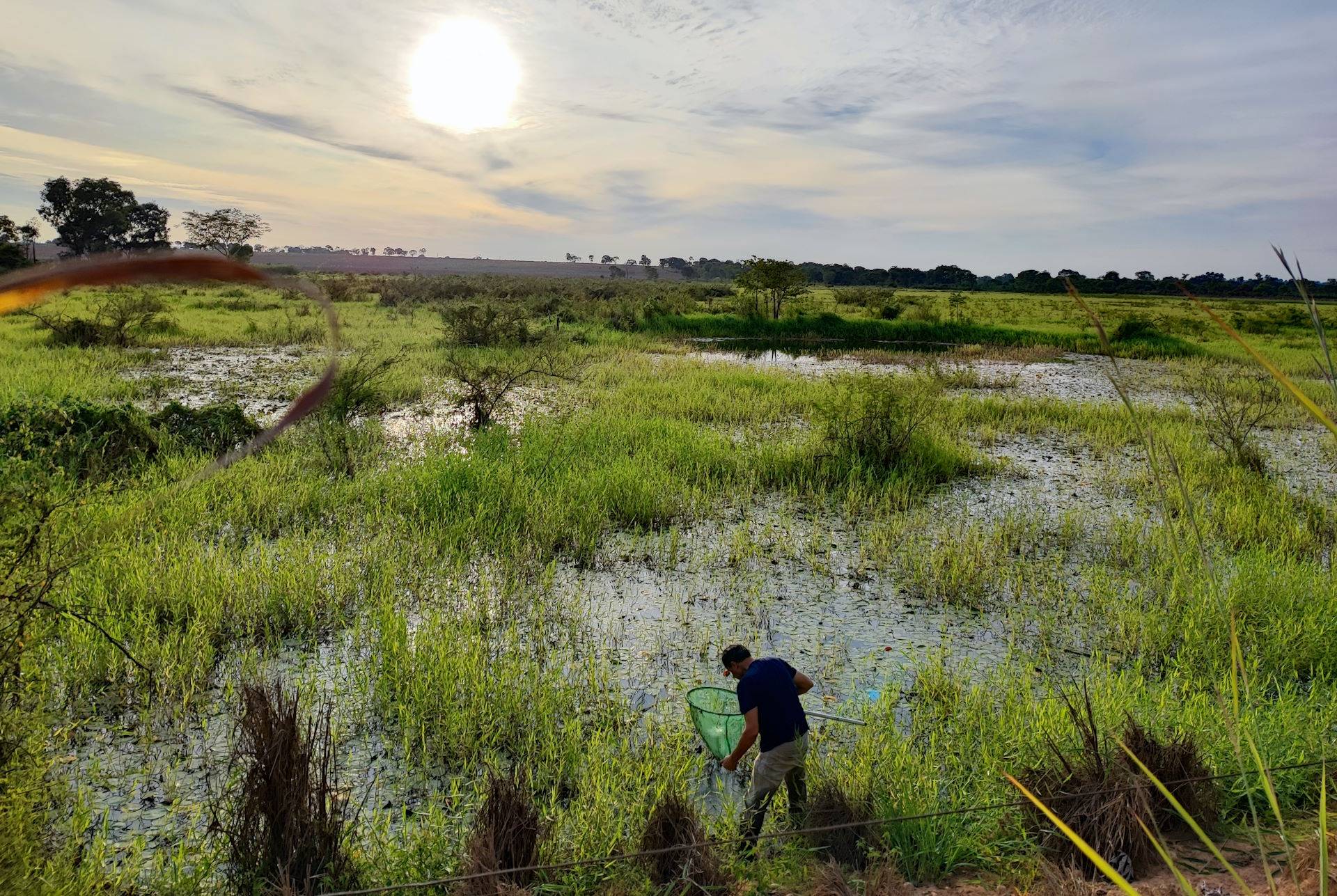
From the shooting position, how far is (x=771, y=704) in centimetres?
298

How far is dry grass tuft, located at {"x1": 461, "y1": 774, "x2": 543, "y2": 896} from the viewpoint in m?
2.54

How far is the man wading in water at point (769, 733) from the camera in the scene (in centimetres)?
298

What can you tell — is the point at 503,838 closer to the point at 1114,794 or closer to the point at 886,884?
the point at 886,884

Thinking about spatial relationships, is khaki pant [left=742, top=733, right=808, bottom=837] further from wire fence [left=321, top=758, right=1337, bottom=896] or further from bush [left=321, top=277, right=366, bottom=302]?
bush [left=321, top=277, right=366, bottom=302]

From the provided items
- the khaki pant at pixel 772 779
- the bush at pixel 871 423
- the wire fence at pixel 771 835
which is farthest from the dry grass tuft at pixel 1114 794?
the bush at pixel 871 423

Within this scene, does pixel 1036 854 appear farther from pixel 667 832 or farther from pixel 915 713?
pixel 667 832

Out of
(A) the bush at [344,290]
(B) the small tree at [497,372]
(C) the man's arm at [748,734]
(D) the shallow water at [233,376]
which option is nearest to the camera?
(C) the man's arm at [748,734]

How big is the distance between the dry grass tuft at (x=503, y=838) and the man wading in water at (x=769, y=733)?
87cm

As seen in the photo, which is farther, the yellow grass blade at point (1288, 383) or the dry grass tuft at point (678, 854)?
the dry grass tuft at point (678, 854)

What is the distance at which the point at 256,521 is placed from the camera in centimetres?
611

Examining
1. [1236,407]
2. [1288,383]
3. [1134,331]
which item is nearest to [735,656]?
[1288,383]

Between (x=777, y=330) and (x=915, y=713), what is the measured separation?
74.1ft

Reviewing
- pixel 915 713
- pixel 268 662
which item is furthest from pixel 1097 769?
pixel 268 662

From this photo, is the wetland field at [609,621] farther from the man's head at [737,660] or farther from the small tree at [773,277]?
the small tree at [773,277]
